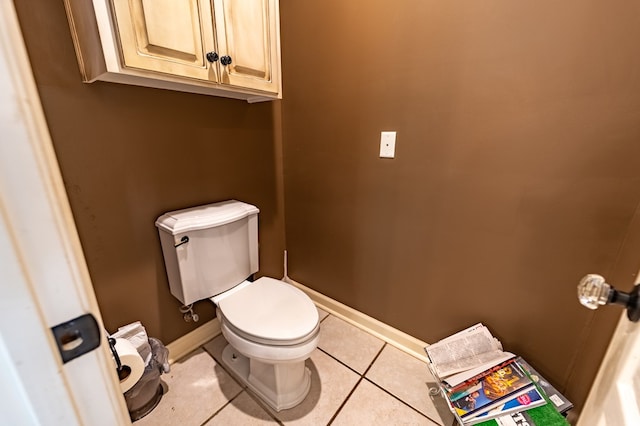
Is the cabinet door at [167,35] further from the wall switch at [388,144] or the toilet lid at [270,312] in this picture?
the toilet lid at [270,312]

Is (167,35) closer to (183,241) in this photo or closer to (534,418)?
(183,241)

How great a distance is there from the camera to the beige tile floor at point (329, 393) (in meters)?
1.12

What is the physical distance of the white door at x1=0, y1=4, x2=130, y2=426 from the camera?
0.83ft

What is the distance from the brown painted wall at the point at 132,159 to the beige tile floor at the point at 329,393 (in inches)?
10.2

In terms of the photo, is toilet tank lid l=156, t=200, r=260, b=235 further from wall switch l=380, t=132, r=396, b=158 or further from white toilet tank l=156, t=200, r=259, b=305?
wall switch l=380, t=132, r=396, b=158

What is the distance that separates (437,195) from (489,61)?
1.73ft

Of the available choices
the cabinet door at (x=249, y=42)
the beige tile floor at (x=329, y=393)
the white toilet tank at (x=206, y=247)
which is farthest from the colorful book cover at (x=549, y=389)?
the cabinet door at (x=249, y=42)

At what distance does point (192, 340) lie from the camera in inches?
57.0

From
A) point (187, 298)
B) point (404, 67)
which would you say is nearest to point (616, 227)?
point (404, 67)

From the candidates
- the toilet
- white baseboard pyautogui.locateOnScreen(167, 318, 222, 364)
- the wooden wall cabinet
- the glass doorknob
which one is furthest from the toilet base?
the wooden wall cabinet

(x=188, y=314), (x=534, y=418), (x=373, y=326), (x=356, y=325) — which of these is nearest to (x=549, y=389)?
(x=534, y=418)

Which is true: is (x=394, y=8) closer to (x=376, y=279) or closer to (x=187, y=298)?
(x=376, y=279)

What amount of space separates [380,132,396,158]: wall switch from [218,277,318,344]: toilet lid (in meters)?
0.77

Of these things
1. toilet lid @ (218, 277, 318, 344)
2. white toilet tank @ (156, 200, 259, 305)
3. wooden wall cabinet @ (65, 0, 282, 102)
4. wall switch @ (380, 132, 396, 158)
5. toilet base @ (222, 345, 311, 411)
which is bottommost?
toilet base @ (222, 345, 311, 411)
